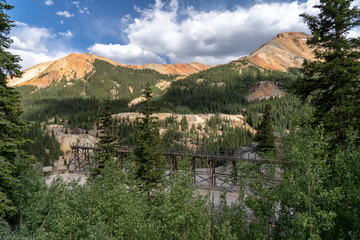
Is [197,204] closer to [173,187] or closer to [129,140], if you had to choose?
[173,187]

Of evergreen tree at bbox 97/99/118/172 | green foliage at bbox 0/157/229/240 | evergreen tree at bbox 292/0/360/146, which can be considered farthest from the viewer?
evergreen tree at bbox 97/99/118/172

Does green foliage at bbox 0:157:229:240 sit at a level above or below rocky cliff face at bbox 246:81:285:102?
below

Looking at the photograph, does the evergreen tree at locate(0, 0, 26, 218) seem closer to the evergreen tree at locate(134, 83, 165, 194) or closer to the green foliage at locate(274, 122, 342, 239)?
the evergreen tree at locate(134, 83, 165, 194)

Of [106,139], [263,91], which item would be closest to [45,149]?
[106,139]

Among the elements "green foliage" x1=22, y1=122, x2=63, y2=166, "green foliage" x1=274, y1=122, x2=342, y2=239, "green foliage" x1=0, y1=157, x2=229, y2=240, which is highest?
"green foliage" x1=274, y1=122, x2=342, y2=239

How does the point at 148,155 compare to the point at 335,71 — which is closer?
the point at 335,71

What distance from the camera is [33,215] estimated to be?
14961 millimetres

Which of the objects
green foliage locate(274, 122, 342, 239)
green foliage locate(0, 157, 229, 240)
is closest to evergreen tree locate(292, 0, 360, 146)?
green foliage locate(274, 122, 342, 239)

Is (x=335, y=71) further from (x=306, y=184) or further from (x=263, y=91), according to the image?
(x=263, y=91)

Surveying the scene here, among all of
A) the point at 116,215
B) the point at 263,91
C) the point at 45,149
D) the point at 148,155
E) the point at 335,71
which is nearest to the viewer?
the point at 335,71

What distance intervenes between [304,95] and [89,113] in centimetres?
16076

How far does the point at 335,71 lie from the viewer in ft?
40.2

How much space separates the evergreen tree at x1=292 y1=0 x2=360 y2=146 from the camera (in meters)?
11.6

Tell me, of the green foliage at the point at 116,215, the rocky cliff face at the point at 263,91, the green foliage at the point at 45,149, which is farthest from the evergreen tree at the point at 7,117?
the rocky cliff face at the point at 263,91
